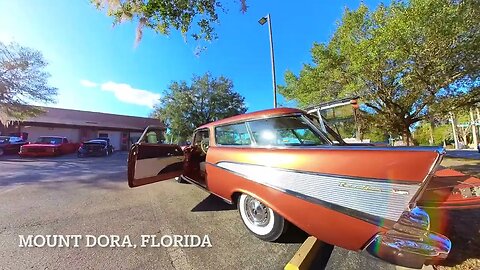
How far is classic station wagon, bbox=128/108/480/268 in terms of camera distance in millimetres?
1897

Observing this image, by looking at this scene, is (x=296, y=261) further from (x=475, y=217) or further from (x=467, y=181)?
(x=475, y=217)

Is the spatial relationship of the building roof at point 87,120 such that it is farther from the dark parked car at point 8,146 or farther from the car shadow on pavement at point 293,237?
the car shadow on pavement at point 293,237

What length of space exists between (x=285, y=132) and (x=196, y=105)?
25602 mm

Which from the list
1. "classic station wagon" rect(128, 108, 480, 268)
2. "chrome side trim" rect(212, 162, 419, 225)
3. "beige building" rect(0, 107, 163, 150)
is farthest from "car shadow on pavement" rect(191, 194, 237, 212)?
"beige building" rect(0, 107, 163, 150)

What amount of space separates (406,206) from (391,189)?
0.50 ft

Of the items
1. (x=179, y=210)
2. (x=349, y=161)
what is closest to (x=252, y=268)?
(x=349, y=161)

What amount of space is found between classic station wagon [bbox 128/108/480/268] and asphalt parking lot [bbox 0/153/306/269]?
47 cm

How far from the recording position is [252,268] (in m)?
2.52

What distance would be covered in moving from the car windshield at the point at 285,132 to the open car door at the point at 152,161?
2.33 meters

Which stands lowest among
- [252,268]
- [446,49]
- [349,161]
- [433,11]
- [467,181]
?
[252,268]

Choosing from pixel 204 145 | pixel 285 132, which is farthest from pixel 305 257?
pixel 204 145

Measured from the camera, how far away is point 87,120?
98.5 feet

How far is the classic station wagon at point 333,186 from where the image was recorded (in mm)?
1897

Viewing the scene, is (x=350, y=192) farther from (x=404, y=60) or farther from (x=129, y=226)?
(x=404, y=60)
